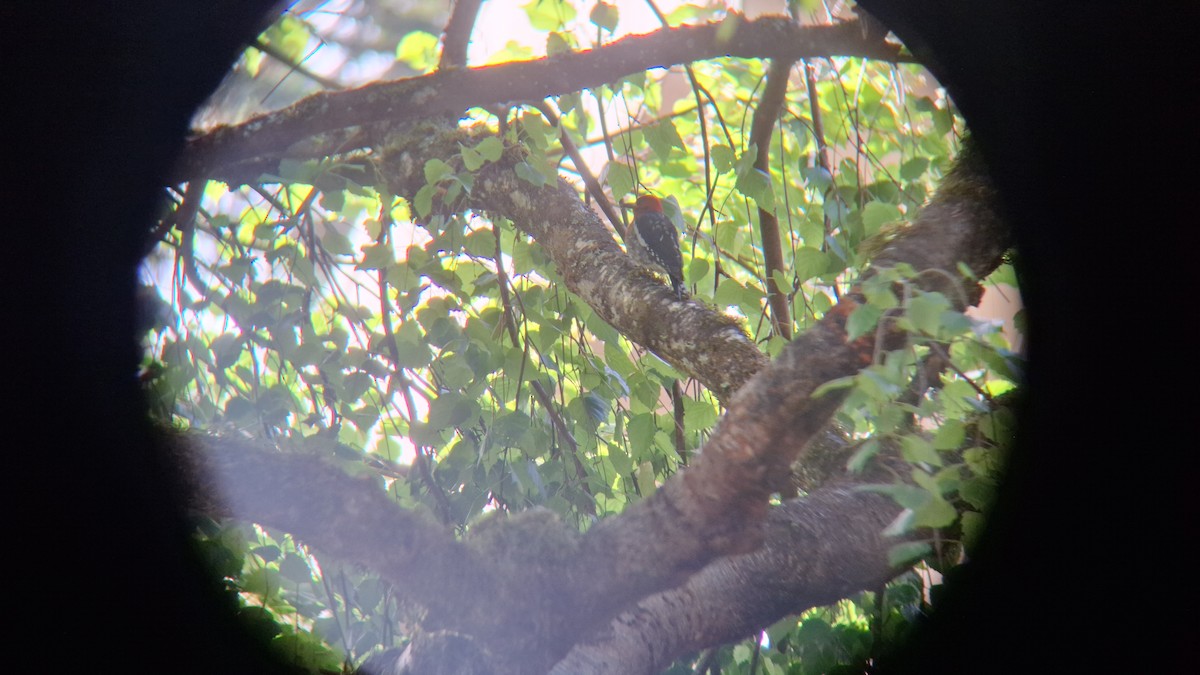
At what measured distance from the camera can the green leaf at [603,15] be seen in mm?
1110

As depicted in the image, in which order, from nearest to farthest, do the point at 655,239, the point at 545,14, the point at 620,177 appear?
the point at 545,14 → the point at 620,177 → the point at 655,239

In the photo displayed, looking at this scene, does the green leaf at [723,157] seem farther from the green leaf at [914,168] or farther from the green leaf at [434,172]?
the green leaf at [434,172]

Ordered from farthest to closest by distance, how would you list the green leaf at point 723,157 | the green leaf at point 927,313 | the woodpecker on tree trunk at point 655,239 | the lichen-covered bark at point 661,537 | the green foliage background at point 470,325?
the woodpecker on tree trunk at point 655,239, the green leaf at point 723,157, the green foliage background at point 470,325, the lichen-covered bark at point 661,537, the green leaf at point 927,313

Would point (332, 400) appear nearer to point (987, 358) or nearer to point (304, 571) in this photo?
point (304, 571)

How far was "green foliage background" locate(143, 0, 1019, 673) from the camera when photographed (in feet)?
3.37

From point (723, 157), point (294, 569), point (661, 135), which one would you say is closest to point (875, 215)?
point (723, 157)

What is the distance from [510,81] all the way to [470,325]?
1.45 ft

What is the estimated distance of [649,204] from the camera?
61.9 inches

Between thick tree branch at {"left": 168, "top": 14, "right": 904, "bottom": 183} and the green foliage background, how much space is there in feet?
0.28

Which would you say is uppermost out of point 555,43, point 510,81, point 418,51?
point 418,51

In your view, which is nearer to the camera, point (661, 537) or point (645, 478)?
point (661, 537)

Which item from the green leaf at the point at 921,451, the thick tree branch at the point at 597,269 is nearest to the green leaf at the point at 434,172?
the thick tree branch at the point at 597,269

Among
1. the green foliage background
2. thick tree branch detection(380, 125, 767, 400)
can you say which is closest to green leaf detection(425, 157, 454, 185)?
the green foliage background

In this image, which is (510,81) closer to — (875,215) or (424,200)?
(424,200)
